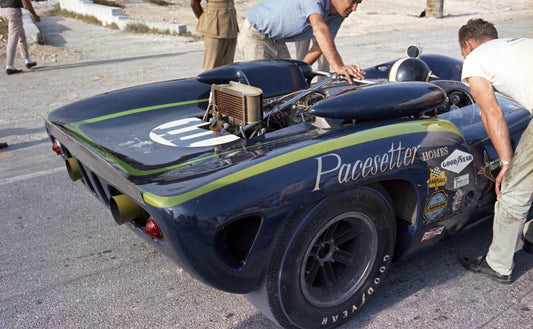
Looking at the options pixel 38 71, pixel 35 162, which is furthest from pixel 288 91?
pixel 38 71

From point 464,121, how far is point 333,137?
3.10 ft

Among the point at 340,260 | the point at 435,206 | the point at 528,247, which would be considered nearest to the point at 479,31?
the point at 435,206

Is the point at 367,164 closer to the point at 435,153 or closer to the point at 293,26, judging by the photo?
the point at 435,153

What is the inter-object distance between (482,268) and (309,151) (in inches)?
53.8

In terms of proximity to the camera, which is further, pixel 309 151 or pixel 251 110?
pixel 251 110

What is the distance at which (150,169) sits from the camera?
7.75 ft

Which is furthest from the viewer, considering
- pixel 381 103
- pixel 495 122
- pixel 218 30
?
pixel 218 30

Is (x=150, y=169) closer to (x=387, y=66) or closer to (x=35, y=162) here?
(x=387, y=66)

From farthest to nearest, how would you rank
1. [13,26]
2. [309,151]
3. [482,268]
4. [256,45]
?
[13,26]
[256,45]
[482,268]
[309,151]

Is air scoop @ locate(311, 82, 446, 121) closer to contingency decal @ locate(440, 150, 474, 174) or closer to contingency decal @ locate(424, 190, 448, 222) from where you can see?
contingency decal @ locate(440, 150, 474, 174)

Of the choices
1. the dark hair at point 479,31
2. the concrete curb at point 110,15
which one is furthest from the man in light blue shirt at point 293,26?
the concrete curb at point 110,15

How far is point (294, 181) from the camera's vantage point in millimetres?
2082

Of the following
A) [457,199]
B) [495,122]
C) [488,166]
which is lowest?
[457,199]

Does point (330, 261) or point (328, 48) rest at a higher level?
point (328, 48)
